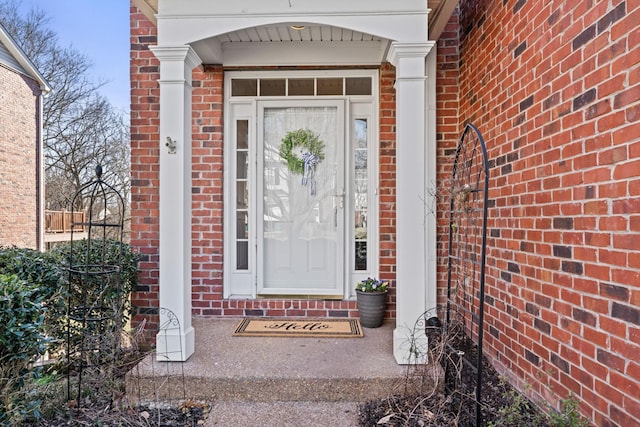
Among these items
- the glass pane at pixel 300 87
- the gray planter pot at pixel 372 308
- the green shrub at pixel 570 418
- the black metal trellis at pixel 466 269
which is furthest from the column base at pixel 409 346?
the glass pane at pixel 300 87

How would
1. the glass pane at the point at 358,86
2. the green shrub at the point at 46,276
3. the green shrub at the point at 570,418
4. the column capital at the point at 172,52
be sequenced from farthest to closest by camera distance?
the glass pane at the point at 358,86 → the green shrub at the point at 46,276 → the column capital at the point at 172,52 → the green shrub at the point at 570,418

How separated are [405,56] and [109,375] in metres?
2.79

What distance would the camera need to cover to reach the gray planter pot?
133 inches

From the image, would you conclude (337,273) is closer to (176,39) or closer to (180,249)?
(180,249)

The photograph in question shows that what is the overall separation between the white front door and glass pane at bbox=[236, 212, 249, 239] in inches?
5.2

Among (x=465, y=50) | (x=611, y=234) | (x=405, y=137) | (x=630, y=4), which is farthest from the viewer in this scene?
(x=465, y=50)

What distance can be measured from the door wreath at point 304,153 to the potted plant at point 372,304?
→ 1094 mm

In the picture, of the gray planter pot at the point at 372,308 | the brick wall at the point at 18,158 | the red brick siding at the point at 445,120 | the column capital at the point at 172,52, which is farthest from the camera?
the brick wall at the point at 18,158

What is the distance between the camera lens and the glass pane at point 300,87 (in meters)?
3.84

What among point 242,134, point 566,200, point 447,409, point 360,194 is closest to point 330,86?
point 242,134

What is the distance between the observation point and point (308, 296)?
3822 mm

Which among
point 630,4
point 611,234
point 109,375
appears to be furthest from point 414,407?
point 630,4

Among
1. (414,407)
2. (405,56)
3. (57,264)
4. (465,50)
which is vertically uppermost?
(465,50)

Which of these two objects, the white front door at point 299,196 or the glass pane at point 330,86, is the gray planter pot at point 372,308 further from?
the glass pane at point 330,86
